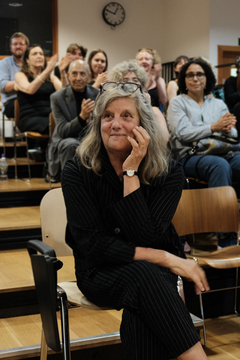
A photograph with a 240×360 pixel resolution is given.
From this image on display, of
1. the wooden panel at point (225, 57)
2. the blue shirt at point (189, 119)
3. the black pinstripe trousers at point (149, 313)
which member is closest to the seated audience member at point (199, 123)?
the blue shirt at point (189, 119)

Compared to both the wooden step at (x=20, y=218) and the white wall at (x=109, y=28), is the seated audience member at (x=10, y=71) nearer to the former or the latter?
the wooden step at (x=20, y=218)

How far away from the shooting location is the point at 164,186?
165cm

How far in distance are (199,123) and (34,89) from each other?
1836 mm

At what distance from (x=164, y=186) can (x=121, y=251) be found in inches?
11.8

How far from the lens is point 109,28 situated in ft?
27.5

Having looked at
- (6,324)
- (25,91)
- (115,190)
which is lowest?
(6,324)

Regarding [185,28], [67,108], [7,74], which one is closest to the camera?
[67,108]

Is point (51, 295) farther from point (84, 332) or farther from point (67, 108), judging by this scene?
point (67, 108)

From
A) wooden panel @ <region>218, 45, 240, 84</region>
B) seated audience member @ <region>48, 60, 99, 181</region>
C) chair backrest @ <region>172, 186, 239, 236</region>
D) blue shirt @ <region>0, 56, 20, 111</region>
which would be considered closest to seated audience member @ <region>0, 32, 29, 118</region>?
blue shirt @ <region>0, 56, 20, 111</region>

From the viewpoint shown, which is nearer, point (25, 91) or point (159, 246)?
point (159, 246)

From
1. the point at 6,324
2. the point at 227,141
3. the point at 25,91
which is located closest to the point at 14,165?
the point at 25,91

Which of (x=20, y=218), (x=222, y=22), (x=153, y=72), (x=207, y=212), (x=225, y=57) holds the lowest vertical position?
(x=20, y=218)

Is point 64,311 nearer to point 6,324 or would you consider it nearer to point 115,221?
point 115,221

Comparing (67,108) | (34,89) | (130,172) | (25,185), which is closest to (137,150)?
(130,172)
